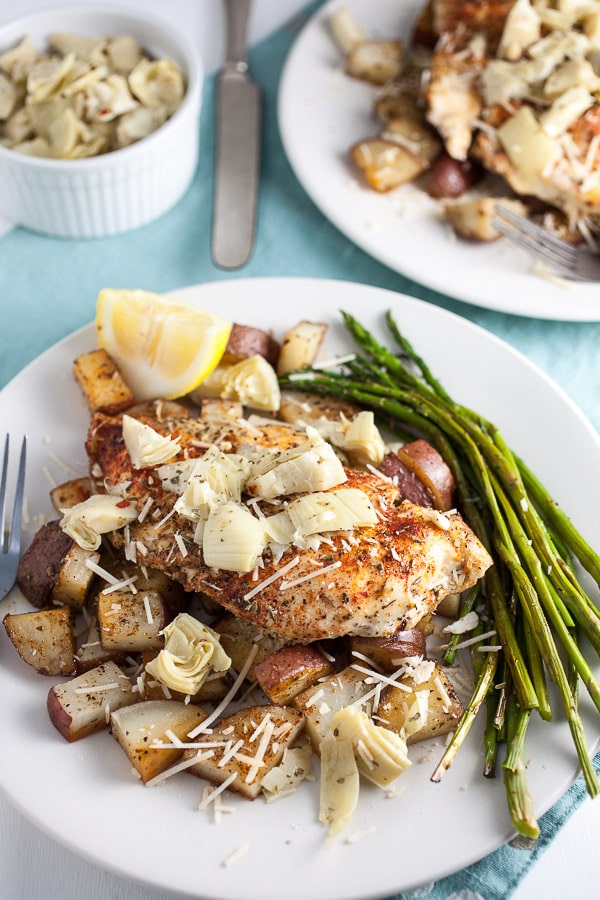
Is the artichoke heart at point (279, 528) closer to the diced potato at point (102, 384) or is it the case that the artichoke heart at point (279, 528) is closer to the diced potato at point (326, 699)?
the diced potato at point (326, 699)

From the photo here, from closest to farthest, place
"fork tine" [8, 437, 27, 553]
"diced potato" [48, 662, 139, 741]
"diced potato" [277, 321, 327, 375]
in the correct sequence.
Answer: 1. "diced potato" [48, 662, 139, 741]
2. "fork tine" [8, 437, 27, 553]
3. "diced potato" [277, 321, 327, 375]

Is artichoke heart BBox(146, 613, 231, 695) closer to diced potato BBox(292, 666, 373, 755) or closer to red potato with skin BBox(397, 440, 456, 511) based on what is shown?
diced potato BBox(292, 666, 373, 755)

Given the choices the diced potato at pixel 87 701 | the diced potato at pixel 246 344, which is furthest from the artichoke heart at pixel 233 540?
the diced potato at pixel 246 344

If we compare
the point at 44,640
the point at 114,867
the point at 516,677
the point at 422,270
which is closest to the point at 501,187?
the point at 422,270

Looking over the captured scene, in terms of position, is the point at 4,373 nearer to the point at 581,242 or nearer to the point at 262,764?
the point at 262,764

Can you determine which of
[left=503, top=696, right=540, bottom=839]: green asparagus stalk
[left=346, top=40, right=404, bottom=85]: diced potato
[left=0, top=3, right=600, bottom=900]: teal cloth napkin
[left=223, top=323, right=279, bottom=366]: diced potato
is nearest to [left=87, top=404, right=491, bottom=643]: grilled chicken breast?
[left=503, top=696, right=540, bottom=839]: green asparagus stalk
